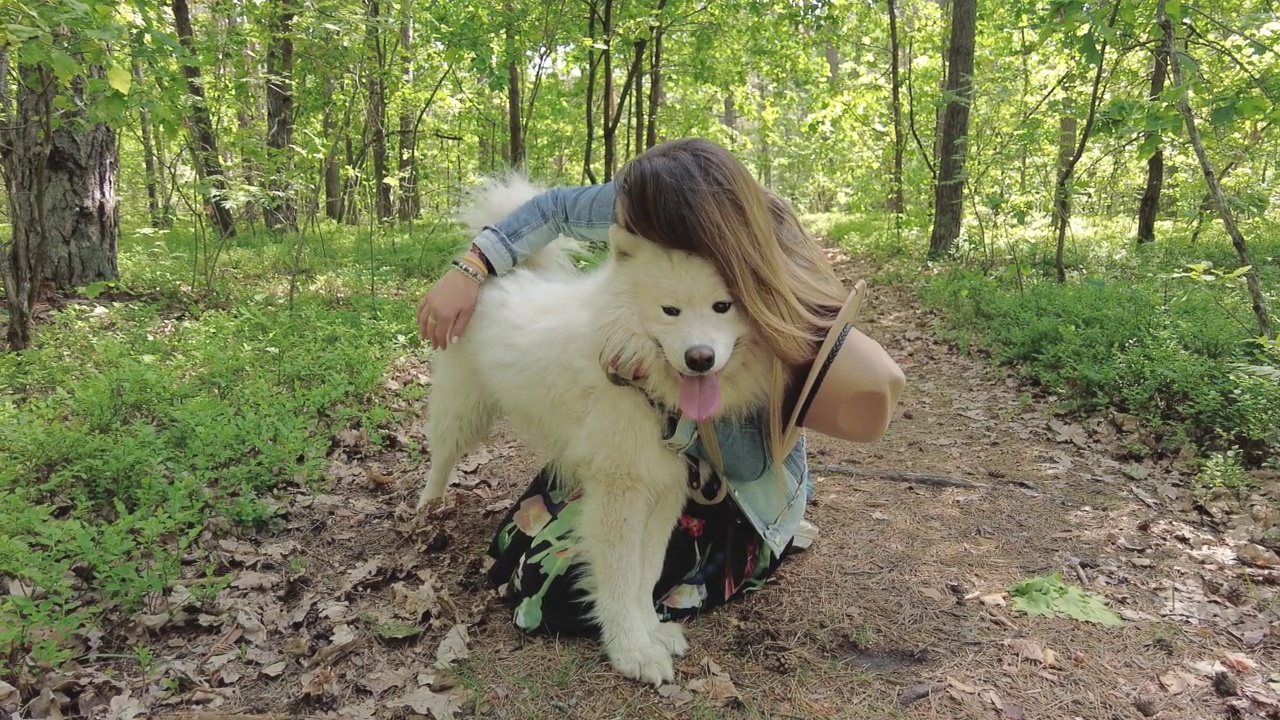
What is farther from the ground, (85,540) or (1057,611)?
(85,540)

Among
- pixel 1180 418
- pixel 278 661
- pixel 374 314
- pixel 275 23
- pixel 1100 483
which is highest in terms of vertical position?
pixel 275 23

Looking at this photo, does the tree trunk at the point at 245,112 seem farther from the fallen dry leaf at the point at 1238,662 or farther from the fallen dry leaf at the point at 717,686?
the fallen dry leaf at the point at 1238,662

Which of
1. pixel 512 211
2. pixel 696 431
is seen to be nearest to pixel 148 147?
pixel 512 211

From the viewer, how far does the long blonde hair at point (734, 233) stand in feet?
5.81

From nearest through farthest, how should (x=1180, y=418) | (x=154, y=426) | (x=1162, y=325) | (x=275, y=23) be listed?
(x=154, y=426) → (x=1180, y=418) → (x=1162, y=325) → (x=275, y=23)

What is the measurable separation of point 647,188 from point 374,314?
4416 mm

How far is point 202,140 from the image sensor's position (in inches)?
Result: 259

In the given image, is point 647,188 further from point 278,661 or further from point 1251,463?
point 1251,463

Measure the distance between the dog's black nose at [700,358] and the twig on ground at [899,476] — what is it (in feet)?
7.09

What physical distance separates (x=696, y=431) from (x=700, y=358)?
43 centimetres

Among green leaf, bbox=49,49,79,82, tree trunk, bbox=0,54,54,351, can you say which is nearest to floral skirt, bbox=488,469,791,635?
green leaf, bbox=49,49,79,82

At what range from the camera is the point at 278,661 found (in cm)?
213

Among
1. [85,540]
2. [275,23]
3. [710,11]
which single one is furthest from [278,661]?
[710,11]

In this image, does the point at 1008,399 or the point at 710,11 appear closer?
the point at 1008,399
